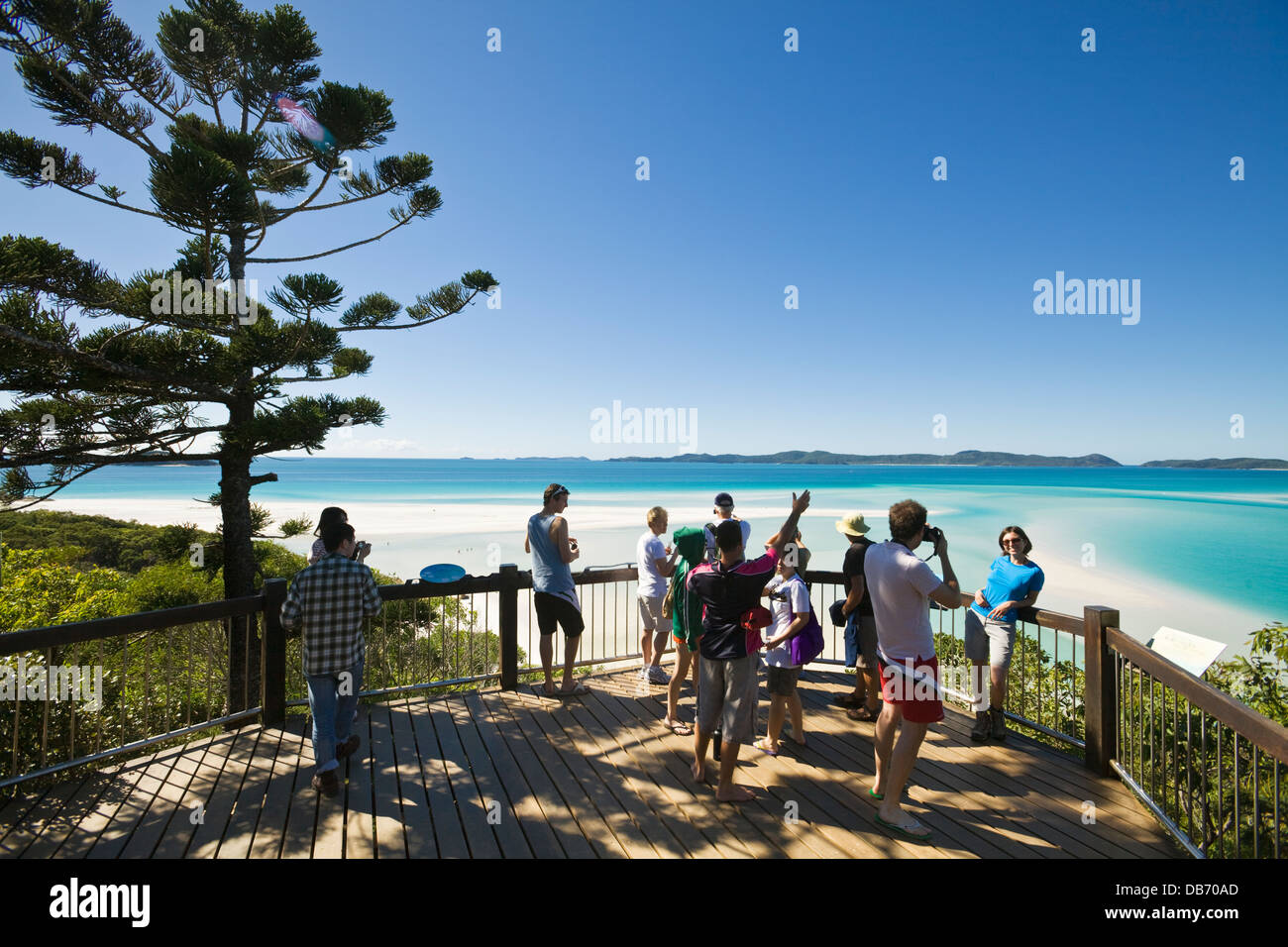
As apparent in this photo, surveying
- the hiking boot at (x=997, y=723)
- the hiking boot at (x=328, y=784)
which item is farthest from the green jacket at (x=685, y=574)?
the hiking boot at (x=997, y=723)

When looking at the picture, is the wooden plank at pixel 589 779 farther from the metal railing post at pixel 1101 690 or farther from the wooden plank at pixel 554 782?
the metal railing post at pixel 1101 690

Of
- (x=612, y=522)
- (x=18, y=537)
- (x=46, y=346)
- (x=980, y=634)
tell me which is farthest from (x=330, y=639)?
(x=612, y=522)

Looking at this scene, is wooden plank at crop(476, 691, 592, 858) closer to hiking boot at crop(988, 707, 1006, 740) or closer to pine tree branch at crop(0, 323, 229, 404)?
hiking boot at crop(988, 707, 1006, 740)

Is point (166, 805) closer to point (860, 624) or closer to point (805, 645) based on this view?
point (805, 645)

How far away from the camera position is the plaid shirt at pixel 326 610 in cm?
315

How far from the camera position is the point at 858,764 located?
3.65 metres

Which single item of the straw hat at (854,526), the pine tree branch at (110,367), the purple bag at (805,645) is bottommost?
the purple bag at (805,645)

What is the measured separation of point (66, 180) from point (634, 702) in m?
8.61

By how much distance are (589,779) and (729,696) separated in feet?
3.59

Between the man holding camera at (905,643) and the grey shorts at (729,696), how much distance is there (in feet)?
2.29

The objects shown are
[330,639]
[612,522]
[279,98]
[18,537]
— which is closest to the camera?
[330,639]

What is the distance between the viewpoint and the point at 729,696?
3.12 m

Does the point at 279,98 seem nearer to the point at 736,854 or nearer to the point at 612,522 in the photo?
the point at 736,854
